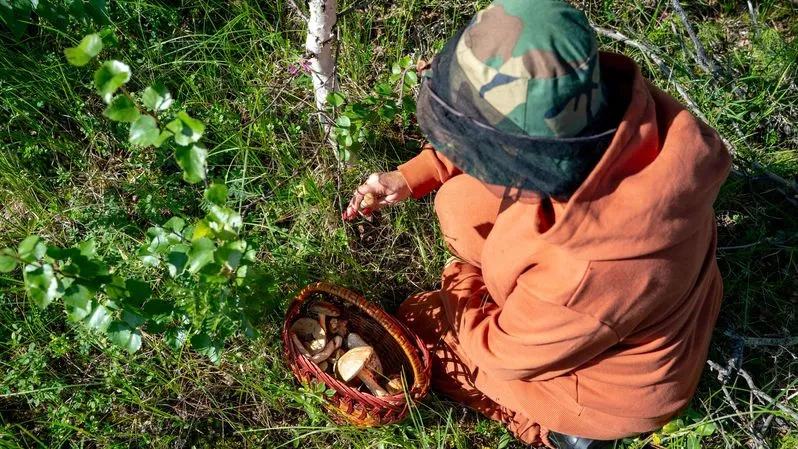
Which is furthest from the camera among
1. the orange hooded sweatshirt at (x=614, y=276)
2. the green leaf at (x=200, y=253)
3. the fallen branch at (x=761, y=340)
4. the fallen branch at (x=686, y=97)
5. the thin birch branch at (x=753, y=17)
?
the thin birch branch at (x=753, y=17)

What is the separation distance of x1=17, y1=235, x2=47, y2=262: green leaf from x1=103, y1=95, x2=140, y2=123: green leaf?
0.31 m

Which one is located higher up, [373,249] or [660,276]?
[660,276]

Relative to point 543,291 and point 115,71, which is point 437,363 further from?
point 115,71

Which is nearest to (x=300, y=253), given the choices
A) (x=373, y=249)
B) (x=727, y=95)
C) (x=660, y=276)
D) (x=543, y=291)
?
(x=373, y=249)

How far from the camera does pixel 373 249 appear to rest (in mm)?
2348

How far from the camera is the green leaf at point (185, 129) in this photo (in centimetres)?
134

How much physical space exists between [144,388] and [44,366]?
1.04 feet

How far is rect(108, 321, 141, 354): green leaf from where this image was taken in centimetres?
158

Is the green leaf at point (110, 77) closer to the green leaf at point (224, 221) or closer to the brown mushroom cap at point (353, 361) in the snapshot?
the green leaf at point (224, 221)

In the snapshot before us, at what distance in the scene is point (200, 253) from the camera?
1.40m

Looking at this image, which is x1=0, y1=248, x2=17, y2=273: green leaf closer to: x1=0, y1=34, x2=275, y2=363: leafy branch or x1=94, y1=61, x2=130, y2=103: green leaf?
x1=0, y1=34, x2=275, y2=363: leafy branch

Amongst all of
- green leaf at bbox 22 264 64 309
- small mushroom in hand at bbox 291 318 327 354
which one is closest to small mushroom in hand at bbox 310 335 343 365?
small mushroom in hand at bbox 291 318 327 354

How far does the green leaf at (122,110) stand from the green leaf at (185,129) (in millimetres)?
88

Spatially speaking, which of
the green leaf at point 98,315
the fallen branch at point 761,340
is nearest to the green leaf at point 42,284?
the green leaf at point 98,315
